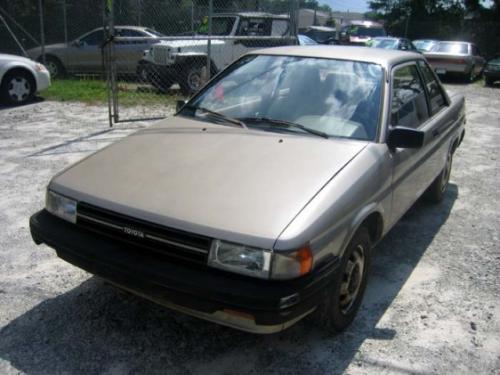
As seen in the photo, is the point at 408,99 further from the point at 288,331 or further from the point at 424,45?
the point at 424,45

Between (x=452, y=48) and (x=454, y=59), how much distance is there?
104 cm

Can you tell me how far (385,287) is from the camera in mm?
3715

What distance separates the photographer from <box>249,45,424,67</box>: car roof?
3953 mm

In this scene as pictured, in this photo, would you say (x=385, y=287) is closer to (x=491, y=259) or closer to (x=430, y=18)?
(x=491, y=259)

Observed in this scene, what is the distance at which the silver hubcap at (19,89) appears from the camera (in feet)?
32.1

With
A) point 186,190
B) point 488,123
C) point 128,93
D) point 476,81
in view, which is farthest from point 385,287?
point 476,81

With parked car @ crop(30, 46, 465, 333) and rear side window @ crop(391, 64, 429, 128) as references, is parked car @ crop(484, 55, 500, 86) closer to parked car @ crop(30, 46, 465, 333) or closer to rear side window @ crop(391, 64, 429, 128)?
rear side window @ crop(391, 64, 429, 128)

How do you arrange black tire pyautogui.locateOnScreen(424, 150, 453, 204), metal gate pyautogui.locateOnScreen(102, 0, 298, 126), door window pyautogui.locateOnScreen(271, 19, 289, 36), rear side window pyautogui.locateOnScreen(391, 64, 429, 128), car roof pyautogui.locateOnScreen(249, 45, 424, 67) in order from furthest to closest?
1. door window pyautogui.locateOnScreen(271, 19, 289, 36)
2. metal gate pyautogui.locateOnScreen(102, 0, 298, 126)
3. black tire pyautogui.locateOnScreen(424, 150, 453, 204)
4. car roof pyautogui.locateOnScreen(249, 45, 424, 67)
5. rear side window pyautogui.locateOnScreen(391, 64, 429, 128)

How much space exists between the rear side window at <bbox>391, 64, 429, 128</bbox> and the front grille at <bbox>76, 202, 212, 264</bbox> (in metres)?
1.82

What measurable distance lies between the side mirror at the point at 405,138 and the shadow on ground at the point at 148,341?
3.49ft

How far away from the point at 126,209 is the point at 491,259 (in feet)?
9.94

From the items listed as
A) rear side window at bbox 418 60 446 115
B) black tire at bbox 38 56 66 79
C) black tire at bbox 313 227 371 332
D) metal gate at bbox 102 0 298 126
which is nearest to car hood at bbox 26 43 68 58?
black tire at bbox 38 56 66 79

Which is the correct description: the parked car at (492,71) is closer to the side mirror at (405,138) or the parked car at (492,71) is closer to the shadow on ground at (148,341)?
the side mirror at (405,138)

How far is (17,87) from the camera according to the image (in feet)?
32.4
